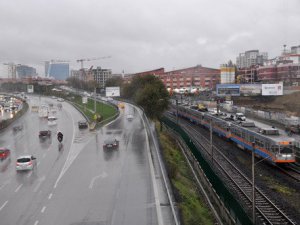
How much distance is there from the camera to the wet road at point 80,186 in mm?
19188

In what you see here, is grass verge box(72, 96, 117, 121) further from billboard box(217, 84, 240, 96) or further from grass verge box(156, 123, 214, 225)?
grass verge box(156, 123, 214, 225)

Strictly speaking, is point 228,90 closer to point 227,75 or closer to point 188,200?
point 227,75

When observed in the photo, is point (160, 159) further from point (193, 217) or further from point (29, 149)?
point (29, 149)

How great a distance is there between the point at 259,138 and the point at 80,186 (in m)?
16.8

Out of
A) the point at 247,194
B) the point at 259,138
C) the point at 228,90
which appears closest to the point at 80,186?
the point at 247,194

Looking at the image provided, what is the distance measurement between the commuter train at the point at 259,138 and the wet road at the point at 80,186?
7722mm

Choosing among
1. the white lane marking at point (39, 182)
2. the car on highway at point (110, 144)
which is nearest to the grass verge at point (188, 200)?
the white lane marking at point (39, 182)

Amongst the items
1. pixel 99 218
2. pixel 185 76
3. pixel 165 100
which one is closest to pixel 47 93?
pixel 185 76

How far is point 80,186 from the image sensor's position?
81.4ft

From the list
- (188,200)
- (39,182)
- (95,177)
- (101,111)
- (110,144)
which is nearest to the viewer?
(188,200)

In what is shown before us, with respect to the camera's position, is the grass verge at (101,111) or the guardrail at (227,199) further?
the grass verge at (101,111)

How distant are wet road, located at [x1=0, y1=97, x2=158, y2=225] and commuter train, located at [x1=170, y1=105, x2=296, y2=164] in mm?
7722

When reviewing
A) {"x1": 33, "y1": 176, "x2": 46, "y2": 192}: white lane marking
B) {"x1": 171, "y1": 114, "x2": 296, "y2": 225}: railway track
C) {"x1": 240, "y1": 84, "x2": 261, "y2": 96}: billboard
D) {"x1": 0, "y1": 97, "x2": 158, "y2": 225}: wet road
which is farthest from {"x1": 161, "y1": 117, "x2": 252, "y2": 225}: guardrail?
{"x1": 240, "y1": 84, "x2": 261, "y2": 96}: billboard

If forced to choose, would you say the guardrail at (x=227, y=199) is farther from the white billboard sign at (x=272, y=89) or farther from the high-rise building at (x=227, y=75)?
the high-rise building at (x=227, y=75)
